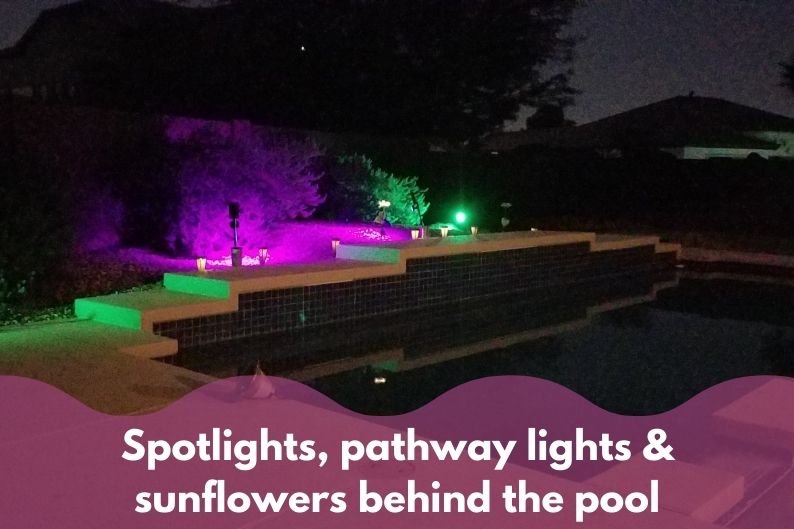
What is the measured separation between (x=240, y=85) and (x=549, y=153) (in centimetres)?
601

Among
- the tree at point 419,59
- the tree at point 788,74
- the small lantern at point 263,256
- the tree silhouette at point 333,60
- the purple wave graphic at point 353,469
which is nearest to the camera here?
the purple wave graphic at point 353,469

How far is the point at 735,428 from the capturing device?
3.50 metres

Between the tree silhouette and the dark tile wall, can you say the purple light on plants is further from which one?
→ the tree silhouette

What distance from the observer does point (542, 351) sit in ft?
19.6

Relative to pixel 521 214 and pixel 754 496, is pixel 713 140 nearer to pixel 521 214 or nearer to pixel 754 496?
pixel 521 214

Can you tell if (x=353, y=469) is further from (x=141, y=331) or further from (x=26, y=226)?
(x=26, y=226)

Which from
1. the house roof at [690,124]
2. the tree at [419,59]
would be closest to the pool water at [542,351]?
the tree at [419,59]

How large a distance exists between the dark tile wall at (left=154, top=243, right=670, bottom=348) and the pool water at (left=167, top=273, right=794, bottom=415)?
130 millimetres

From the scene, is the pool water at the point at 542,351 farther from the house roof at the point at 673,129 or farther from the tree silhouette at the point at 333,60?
the house roof at the point at 673,129

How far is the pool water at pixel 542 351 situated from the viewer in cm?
499

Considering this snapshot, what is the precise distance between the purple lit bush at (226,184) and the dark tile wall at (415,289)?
4.25 feet

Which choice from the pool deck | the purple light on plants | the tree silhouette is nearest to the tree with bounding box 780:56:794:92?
the tree silhouette

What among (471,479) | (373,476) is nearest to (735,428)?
(471,479)

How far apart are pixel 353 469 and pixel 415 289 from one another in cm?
474
